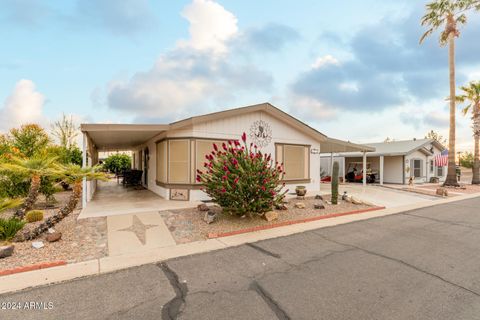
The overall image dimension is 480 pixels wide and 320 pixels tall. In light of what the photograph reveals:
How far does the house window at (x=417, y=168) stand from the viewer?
20719 mm

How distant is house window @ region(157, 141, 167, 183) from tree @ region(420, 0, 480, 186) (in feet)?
67.4

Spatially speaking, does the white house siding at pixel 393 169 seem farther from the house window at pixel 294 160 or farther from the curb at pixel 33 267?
the curb at pixel 33 267

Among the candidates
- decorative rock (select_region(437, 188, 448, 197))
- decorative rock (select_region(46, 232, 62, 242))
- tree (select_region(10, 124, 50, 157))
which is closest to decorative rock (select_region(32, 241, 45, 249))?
decorative rock (select_region(46, 232, 62, 242))

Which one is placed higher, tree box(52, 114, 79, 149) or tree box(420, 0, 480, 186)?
tree box(420, 0, 480, 186)

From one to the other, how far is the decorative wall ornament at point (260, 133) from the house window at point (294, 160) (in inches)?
30.5

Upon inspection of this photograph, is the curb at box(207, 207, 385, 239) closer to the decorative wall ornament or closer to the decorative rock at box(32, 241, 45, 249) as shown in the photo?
the decorative rock at box(32, 241, 45, 249)

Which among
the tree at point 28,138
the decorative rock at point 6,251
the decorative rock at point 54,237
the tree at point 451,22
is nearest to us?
the decorative rock at point 6,251

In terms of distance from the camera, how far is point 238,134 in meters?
10.6

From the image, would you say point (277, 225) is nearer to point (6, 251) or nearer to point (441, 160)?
point (6, 251)

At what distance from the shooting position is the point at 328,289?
11.0ft

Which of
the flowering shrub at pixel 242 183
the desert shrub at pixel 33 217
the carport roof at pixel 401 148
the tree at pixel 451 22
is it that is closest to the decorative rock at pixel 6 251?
the desert shrub at pixel 33 217

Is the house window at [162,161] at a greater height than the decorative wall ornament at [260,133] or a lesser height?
lesser

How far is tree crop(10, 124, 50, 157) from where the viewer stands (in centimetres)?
1597

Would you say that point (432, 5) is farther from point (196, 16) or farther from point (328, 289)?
point (328, 289)
